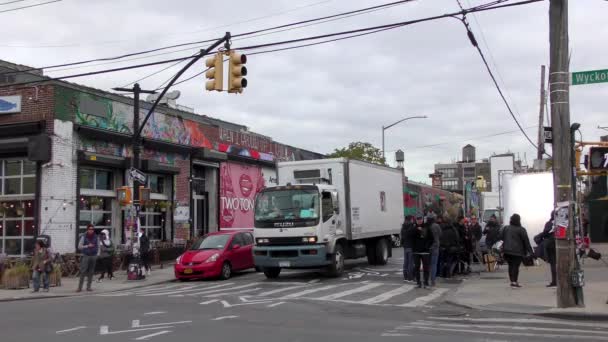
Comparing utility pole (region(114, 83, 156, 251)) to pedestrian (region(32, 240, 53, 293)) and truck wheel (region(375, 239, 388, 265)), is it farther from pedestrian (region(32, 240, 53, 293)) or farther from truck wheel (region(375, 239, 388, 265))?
truck wheel (region(375, 239, 388, 265))

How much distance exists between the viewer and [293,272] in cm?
2111

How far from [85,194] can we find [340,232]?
10000mm

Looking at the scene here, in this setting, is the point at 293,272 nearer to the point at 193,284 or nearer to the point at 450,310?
the point at 193,284

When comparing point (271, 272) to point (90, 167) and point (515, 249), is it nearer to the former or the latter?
point (515, 249)

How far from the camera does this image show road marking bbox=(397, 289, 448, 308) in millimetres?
12633

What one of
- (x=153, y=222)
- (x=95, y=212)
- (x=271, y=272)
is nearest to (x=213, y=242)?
(x=271, y=272)

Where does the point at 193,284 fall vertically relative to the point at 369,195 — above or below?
below

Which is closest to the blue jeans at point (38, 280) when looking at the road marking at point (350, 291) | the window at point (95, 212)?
the window at point (95, 212)

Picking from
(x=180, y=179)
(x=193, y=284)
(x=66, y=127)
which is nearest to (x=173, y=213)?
(x=180, y=179)

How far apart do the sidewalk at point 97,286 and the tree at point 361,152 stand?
24246 millimetres

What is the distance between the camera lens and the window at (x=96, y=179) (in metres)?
23.0

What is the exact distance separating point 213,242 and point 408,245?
6900 mm

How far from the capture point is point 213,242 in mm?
20188

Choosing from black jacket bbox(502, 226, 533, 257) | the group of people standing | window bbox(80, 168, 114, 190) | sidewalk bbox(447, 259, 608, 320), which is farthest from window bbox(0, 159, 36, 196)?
black jacket bbox(502, 226, 533, 257)
